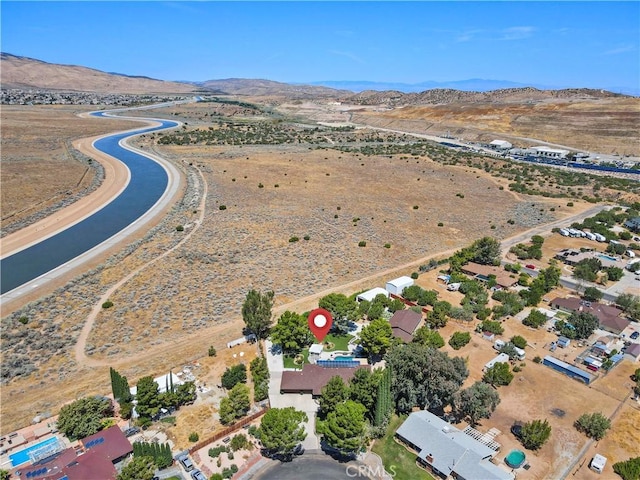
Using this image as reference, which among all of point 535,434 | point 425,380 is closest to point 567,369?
point 535,434

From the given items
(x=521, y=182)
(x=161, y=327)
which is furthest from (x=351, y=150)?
(x=161, y=327)

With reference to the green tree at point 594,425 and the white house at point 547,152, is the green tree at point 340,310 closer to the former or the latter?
the green tree at point 594,425

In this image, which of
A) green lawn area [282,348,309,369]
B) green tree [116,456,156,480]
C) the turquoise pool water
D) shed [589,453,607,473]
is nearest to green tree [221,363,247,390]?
green lawn area [282,348,309,369]

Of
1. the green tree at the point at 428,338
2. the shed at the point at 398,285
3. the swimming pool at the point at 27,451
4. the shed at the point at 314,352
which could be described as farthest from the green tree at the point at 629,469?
the swimming pool at the point at 27,451

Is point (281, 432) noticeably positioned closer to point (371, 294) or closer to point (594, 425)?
point (594, 425)

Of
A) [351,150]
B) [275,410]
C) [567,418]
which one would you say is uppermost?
[351,150]

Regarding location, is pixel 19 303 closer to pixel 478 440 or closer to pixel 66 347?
pixel 66 347
